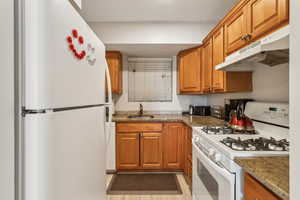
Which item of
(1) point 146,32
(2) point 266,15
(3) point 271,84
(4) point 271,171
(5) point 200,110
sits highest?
(1) point 146,32

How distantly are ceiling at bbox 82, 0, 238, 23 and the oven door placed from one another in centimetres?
176

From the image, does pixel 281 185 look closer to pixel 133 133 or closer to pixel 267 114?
pixel 267 114

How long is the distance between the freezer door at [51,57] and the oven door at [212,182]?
938mm

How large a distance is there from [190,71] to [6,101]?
8.91 ft

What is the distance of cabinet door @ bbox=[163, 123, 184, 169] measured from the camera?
2861 millimetres

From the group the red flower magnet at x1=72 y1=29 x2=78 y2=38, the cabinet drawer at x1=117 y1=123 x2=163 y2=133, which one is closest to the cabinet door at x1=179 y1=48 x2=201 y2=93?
the cabinet drawer at x1=117 y1=123 x2=163 y2=133

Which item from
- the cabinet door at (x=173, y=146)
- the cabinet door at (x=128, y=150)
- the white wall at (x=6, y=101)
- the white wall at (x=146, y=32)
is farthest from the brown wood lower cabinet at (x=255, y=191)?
the white wall at (x=146, y=32)

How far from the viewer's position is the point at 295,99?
1.85 feet

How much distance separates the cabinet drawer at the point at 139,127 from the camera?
286 centimetres

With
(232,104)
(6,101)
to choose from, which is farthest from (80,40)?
(232,104)

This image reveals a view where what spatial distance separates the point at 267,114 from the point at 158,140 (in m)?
1.60

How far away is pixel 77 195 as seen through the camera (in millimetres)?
1001

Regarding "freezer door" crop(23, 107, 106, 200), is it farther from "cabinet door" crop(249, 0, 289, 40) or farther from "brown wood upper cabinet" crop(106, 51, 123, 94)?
"brown wood upper cabinet" crop(106, 51, 123, 94)

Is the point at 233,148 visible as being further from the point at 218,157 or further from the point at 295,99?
the point at 295,99
